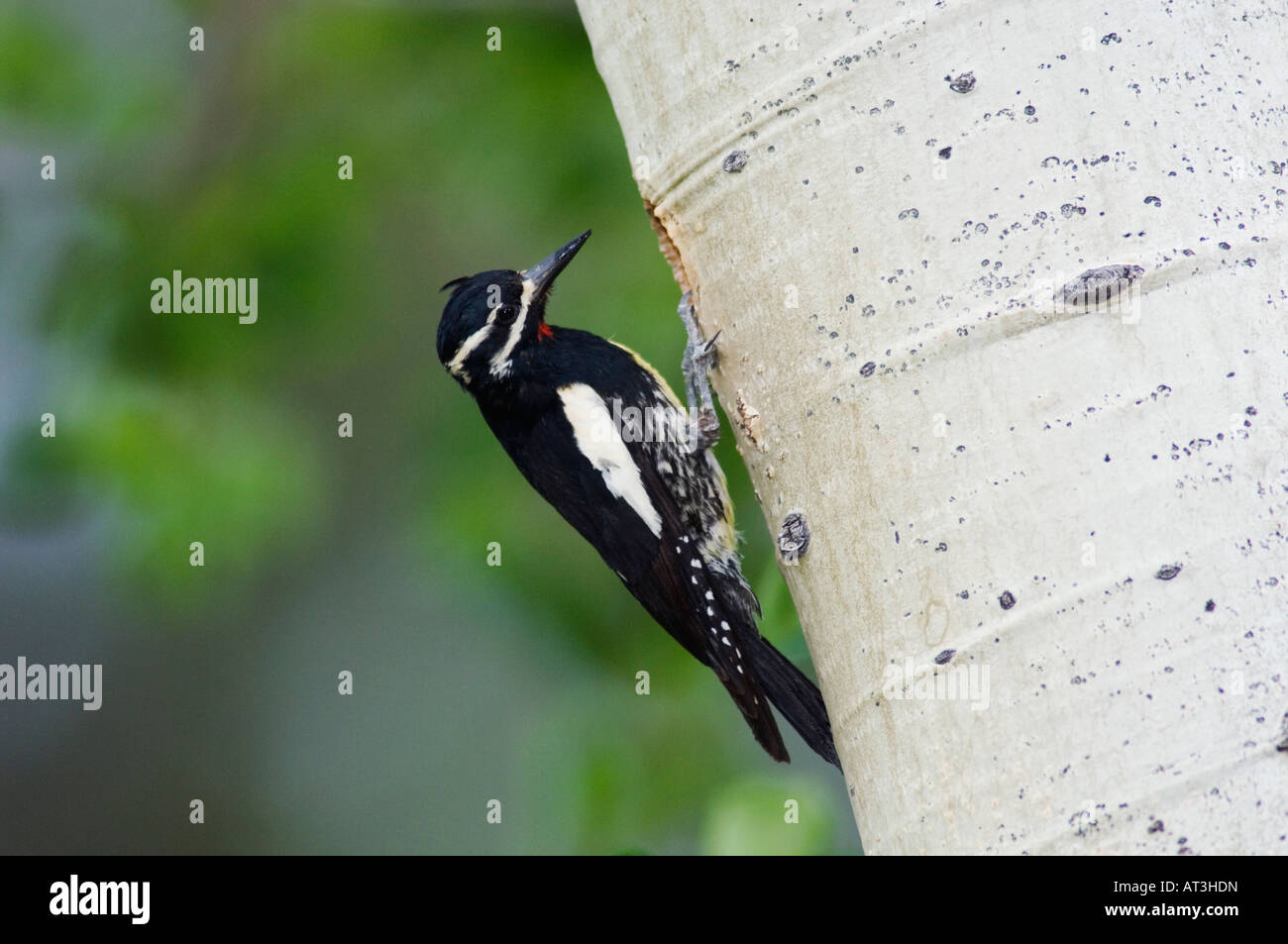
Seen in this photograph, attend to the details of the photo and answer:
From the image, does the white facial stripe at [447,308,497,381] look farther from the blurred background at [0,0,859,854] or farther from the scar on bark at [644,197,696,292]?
the scar on bark at [644,197,696,292]

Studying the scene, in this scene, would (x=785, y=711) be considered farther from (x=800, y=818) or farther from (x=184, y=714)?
(x=184, y=714)

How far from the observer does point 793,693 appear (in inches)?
113

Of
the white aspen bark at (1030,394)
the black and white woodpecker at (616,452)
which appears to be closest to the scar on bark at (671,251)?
the white aspen bark at (1030,394)

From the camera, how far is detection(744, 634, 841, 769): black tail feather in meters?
2.82

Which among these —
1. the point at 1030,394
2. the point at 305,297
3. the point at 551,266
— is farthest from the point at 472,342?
the point at 1030,394

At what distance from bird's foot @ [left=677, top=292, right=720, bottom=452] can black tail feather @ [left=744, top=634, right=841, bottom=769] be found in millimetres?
491

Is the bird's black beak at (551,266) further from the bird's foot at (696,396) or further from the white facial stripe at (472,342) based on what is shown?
the bird's foot at (696,396)

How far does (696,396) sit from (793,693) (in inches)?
28.4

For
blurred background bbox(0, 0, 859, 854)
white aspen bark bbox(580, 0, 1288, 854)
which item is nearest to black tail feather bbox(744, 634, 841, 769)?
blurred background bbox(0, 0, 859, 854)

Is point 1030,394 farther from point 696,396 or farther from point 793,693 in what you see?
point 793,693

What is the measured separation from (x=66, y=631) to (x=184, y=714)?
711 mm

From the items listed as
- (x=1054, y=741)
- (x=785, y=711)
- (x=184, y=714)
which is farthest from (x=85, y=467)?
(x=184, y=714)

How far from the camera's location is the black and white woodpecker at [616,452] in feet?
9.55

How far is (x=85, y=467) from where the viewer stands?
9.61ft
